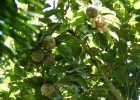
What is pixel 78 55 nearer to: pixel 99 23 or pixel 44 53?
pixel 44 53

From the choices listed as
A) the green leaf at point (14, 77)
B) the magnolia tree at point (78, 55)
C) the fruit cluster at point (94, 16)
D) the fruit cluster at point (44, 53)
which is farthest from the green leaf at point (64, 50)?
the fruit cluster at point (94, 16)

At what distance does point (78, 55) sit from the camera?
2.03 meters

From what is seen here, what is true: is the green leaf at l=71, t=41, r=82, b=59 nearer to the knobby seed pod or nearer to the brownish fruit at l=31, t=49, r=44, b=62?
the brownish fruit at l=31, t=49, r=44, b=62

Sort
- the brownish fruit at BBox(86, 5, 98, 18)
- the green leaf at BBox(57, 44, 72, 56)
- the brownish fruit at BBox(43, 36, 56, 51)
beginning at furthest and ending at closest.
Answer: the green leaf at BBox(57, 44, 72, 56), the brownish fruit at BBox(43, 36, 56, 51), the brownish fruit at BBox(86, 5, 98, 18)

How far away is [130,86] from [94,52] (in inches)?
18.2

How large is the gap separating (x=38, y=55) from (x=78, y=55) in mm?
404

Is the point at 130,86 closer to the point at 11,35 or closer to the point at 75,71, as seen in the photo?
the point at 75,71

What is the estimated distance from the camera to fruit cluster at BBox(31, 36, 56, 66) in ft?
5.54

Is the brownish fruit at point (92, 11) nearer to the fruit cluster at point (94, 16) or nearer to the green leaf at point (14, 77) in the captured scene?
the fruit cluster at point (94, 16)

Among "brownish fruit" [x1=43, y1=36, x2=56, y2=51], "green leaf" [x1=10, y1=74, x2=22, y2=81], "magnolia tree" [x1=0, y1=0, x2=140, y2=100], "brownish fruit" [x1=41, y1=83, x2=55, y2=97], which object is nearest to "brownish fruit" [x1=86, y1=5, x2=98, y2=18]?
"magnolia tree" [x1=0, y1=0, x2=140, y2=100]

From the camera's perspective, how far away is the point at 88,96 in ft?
7.24

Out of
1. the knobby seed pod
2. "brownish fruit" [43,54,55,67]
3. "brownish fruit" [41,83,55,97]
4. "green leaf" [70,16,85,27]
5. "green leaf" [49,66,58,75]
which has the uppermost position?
"green leaf" [70,16,85,27]

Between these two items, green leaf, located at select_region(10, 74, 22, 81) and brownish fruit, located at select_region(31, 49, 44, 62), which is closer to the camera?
brownish fruit, located at select_region(31, 49, 44, 62)

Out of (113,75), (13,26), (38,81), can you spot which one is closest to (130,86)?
(113,75)
